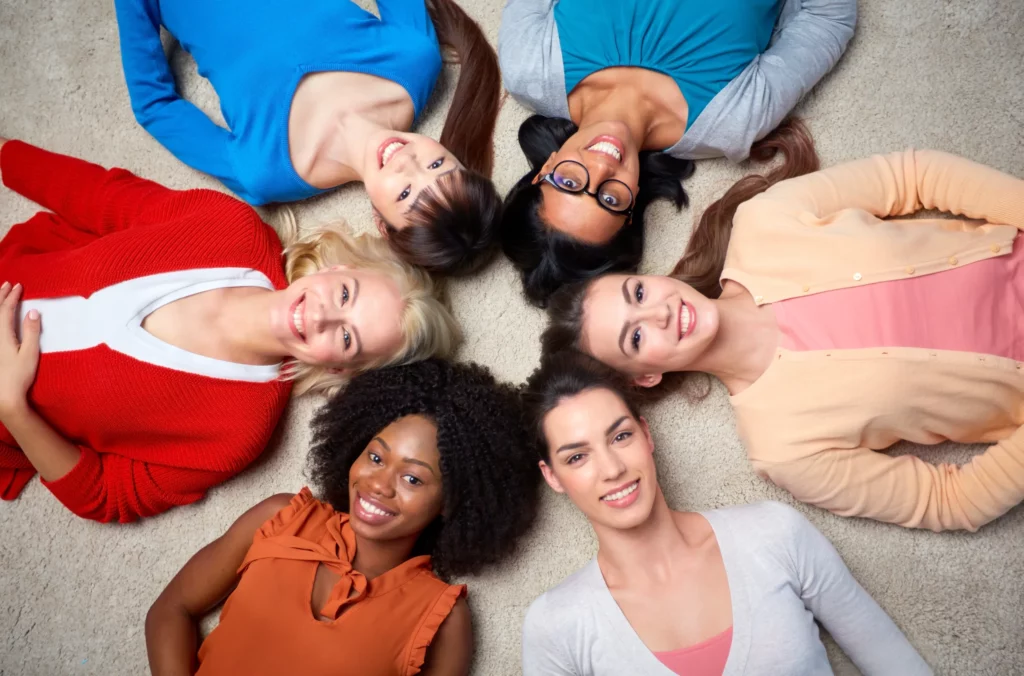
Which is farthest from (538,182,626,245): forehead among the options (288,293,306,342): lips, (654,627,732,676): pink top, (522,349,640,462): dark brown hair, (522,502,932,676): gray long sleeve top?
(654,627,732,676): pink top

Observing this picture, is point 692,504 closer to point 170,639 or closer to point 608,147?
point 608,147

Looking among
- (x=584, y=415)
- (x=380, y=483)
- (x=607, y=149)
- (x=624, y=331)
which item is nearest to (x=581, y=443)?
(x=584, y=415)

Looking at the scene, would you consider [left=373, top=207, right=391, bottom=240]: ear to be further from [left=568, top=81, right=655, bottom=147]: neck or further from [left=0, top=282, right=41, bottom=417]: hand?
[left=0, top=282, right=41, bottom=417]: hand

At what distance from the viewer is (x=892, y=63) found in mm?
2602

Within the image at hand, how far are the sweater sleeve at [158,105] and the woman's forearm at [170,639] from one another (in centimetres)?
153

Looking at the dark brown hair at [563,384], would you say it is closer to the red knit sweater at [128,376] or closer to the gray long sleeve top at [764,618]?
the gray long sleeve top at [764,618]

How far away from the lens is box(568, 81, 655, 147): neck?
252cm

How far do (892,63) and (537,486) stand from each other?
198 cm

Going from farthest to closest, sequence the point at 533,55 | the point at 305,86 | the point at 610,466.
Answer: the point at 305,86 → the point at 533,55 → the point at 610,466

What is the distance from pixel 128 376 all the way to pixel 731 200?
217cm

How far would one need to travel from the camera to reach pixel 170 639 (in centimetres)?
237

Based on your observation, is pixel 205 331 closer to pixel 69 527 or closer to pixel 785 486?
pixel 69 527

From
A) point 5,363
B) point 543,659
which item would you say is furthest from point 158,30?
point 543,659

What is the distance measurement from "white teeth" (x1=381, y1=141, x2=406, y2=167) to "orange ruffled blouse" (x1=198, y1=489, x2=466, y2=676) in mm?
1240
